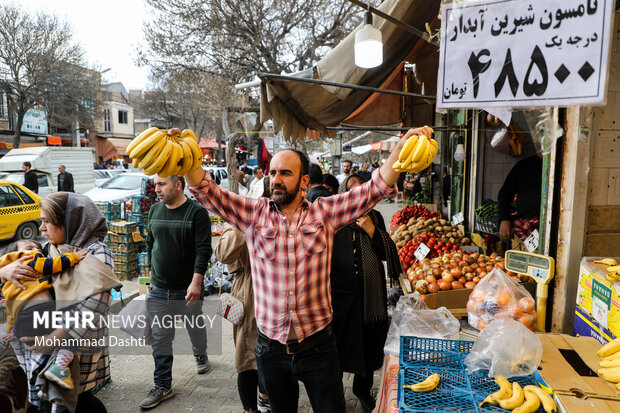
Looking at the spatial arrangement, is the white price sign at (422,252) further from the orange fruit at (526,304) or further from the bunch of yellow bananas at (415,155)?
the bunch of yellow bananas at (415,155)

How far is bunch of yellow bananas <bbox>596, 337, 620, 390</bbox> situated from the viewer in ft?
6.04

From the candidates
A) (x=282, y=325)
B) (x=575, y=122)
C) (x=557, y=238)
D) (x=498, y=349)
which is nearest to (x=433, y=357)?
(x=498, y=349)

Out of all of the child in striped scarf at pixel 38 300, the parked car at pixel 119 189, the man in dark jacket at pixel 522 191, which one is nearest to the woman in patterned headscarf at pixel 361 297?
the child in striped scarf at pixel 38 300

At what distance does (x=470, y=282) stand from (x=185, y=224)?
2722 mm

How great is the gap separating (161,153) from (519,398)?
1.95 meters

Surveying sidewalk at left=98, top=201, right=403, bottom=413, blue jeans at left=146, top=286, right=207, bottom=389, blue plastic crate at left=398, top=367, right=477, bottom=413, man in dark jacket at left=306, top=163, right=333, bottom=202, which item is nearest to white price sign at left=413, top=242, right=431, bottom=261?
sidewalk at left=98, top=201, right=403, bottom=413

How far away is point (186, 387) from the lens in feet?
13.5

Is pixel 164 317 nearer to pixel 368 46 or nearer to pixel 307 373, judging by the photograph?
pixel 307 373

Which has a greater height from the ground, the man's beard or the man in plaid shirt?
the man's beard

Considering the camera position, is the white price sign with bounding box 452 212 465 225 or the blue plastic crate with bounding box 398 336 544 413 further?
the white price sign with bounding box 452 212 465 225

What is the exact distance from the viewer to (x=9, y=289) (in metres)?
2.63

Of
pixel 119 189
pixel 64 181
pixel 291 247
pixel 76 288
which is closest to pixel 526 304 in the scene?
pixel 291 247

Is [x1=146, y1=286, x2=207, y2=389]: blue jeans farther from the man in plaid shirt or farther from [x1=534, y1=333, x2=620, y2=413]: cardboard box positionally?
[x1=534, y1=333, x2=620, y2=413]: cardboard box

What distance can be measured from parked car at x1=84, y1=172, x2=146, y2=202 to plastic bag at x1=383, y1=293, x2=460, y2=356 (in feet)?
39.0
